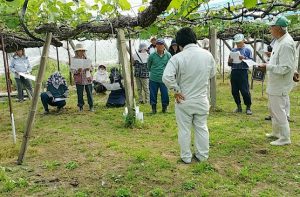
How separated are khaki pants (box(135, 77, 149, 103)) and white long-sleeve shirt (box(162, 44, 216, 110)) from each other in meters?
4.90

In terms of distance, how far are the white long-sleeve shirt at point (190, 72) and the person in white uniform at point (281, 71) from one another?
1148 millimetres

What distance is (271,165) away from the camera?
16.0 feet

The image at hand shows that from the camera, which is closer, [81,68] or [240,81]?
[240,81]

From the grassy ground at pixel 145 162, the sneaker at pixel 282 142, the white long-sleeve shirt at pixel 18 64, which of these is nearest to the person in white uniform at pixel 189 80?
the grassy ground at pixel 145 162

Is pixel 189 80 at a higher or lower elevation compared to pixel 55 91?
higher

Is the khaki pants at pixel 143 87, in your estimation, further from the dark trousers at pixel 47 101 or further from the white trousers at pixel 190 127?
the white trousers at pixel 190 127

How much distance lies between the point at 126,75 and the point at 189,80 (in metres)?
2.51

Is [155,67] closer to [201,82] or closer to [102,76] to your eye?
[102,76]

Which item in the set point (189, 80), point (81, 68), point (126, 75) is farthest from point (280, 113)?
point (81, 68)

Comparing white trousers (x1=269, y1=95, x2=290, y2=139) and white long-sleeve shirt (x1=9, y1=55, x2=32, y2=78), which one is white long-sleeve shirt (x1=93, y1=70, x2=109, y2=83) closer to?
white long-sleeve shirt (x1=9, y1=55, x2=32, y2=78)

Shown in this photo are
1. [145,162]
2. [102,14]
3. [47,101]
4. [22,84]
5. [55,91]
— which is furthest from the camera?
[22,84]

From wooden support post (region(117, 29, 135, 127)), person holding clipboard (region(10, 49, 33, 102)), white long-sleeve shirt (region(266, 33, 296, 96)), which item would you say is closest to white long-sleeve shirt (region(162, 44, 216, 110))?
white long-sleeve shirt (region(266, 33, 296, 96))

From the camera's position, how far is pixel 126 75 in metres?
6.93

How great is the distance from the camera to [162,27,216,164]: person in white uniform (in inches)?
179
